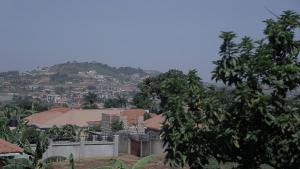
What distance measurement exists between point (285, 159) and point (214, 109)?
1196 millimetres

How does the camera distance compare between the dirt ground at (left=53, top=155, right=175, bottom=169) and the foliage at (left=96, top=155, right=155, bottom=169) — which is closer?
the foliage at (left=96, top=155, right=155, bottom=169)

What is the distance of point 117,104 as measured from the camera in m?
118

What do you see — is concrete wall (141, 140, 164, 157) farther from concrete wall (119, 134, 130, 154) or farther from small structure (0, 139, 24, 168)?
small structure (0, 139, 24, 168)

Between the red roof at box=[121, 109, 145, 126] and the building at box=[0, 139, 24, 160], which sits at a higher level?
the building at box=[0, 139, 24, 160]

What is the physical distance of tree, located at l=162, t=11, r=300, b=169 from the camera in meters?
6.73

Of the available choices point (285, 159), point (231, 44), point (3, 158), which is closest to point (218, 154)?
point (285, 159)

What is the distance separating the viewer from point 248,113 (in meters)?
6.81

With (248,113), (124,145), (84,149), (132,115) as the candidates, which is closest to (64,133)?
(124,145)

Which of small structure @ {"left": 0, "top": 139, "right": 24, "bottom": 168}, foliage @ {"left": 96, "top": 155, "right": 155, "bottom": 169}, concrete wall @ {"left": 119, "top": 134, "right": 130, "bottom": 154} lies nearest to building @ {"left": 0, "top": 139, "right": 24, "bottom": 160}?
small structure @ {"left": 0, "top": 139, "right": 24, "bottom": 168}

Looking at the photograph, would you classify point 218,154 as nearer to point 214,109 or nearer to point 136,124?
point 214,109

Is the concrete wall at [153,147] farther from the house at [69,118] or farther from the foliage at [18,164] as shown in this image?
the house at [69,118]

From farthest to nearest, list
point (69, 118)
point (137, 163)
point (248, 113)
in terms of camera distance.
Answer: point (69, 118) < point (137, 163) < point (248, 113)

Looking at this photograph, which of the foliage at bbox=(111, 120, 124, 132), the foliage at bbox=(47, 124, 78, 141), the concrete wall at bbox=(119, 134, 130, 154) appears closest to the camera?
the concrete wall at bbox=(119, 134, 130, 154)

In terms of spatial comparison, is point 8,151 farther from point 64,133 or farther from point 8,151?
point 64,133
